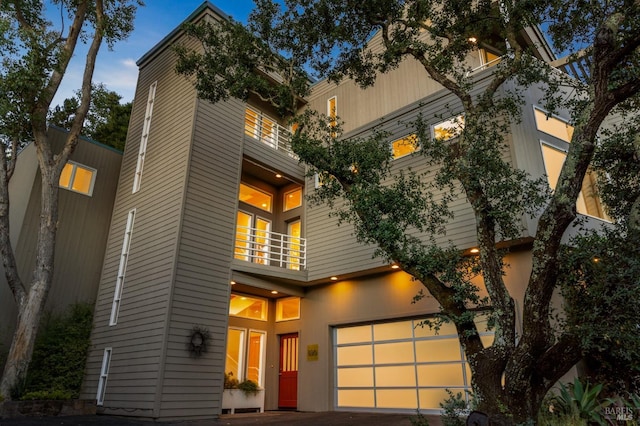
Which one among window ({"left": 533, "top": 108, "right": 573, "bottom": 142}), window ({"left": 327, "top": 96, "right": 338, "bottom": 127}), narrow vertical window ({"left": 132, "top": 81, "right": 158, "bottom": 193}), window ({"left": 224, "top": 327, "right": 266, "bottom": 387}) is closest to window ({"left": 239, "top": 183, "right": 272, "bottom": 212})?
narrow vertical window ({"left": 132, "top": 81, "right": 158, "bottom": 193})

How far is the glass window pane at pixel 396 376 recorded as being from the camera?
9.59 metres

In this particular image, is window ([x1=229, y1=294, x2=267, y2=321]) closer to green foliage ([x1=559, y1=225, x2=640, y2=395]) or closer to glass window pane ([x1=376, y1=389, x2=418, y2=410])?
glass window pane ([x1=376, y1=389, x2=418, y2=410])

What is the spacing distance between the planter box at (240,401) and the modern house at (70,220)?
4.43 meters

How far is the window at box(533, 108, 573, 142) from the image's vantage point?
950cm

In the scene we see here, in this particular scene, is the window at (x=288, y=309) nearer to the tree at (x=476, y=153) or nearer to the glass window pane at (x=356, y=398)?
the glass window pane at (x=356, y=398)

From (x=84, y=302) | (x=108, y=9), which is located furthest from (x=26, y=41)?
(x=84, y=302)

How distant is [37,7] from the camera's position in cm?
1103

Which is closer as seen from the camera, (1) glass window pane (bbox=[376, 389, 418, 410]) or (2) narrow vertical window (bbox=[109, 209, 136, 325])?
(1) glass window pane (bbox=[376, 389, 418, 410])

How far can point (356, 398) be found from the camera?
10320mm

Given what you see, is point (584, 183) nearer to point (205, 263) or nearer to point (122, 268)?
point (205, 263)

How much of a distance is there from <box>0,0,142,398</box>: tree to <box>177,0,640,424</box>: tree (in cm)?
367

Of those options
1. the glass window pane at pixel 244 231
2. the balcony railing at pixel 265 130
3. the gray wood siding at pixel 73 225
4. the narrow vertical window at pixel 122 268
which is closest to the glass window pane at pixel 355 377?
the glass window pane at pixel 244 231

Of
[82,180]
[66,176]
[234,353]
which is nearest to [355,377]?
[234,353]

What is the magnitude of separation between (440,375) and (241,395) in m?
4.97
